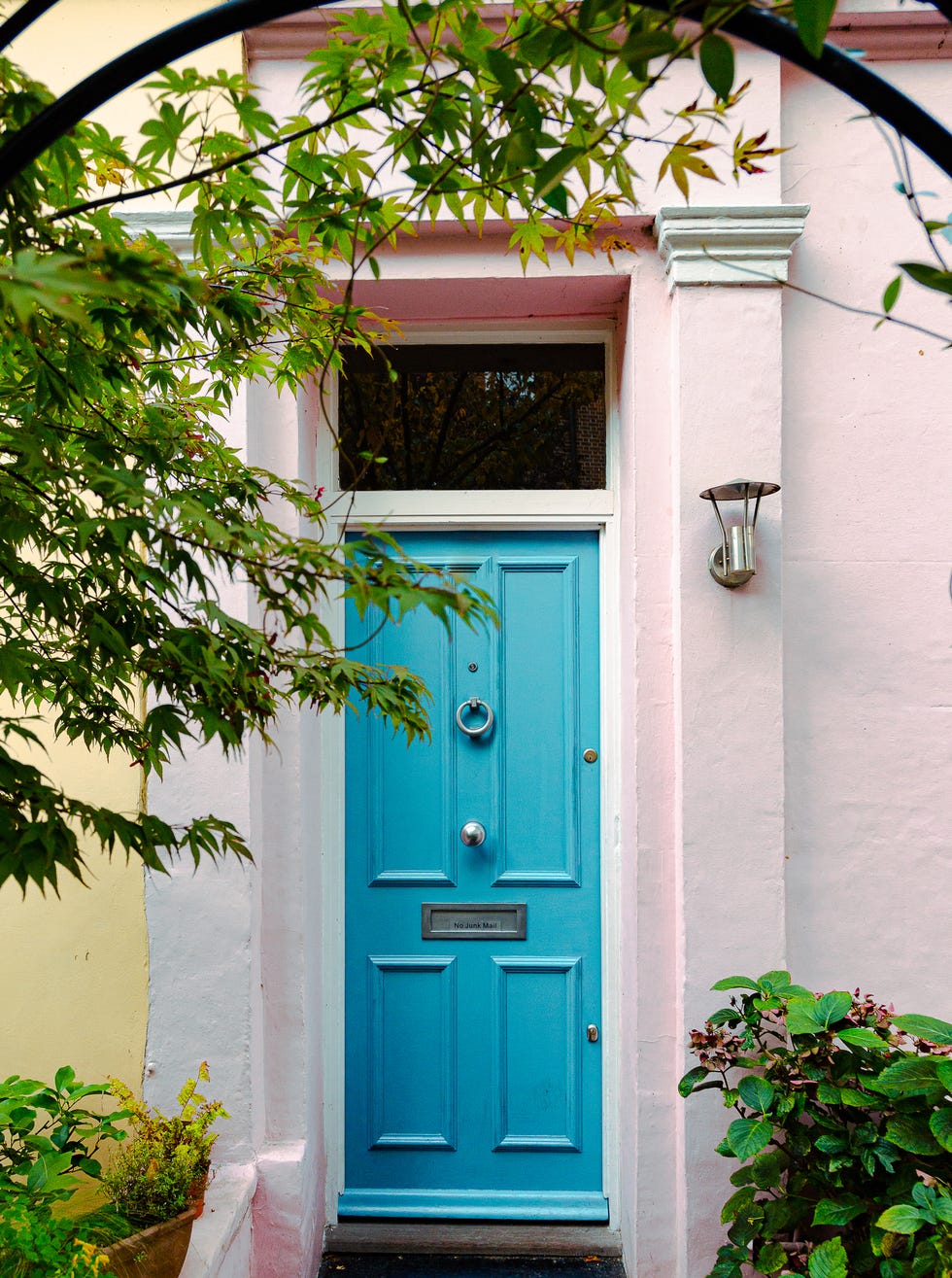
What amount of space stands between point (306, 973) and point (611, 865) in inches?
40.7

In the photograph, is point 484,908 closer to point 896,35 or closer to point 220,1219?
point 220,1219

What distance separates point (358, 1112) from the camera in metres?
3.12

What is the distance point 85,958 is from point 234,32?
2535 mm

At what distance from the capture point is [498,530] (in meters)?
3.20

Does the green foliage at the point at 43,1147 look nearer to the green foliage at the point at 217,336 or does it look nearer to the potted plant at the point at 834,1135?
the green foliage at the point at 217,336

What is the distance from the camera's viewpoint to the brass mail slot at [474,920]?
10.3ft

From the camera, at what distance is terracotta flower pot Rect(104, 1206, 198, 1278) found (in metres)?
2.12

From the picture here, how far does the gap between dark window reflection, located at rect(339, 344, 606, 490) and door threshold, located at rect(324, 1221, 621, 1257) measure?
2.41 metres

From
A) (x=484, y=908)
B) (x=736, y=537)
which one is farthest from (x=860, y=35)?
(x=484, y=908)

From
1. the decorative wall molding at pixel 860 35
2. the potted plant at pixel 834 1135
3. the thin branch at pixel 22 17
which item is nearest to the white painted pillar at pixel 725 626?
the potted plant at pixel 834 1135

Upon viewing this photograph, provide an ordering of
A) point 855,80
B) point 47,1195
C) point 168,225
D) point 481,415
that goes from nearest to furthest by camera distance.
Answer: point 855,80
point 47,1195
point 168,225
point 481,415

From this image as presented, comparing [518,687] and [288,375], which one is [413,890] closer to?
[518,687]

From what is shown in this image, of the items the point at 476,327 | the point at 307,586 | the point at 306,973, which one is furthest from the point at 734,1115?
the point at 476,327

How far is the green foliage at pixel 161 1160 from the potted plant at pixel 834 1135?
4.20 ft
